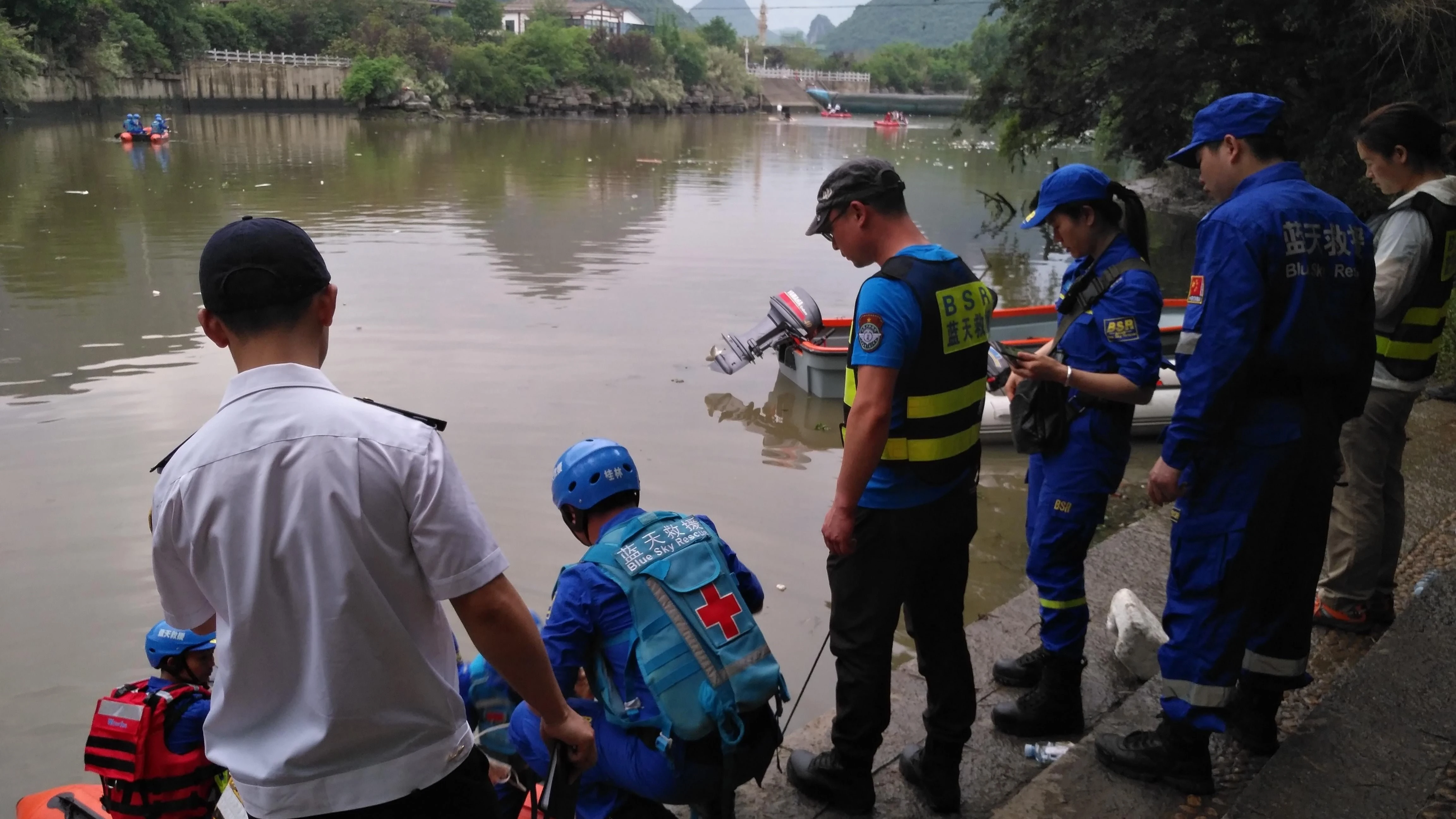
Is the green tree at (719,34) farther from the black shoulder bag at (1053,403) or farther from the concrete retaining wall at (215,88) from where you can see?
the black shoulder bag at (1053,403)

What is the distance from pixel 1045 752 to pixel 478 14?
93.2m

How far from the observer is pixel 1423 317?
12.3 ft

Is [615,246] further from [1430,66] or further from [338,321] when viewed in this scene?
[1430,66]

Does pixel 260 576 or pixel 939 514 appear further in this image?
pixel 939 514

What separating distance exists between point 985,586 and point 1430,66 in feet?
27.8

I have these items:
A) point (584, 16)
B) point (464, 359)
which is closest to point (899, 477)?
point (464, 359)

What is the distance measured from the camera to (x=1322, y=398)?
9.20 ft

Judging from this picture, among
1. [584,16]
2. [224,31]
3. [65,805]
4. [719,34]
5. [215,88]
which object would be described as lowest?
[65,805]

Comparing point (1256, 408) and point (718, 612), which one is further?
point (1256, 408)

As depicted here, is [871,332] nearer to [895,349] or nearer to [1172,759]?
[895,349]

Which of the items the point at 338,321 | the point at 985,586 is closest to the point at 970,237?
the point at 338,321

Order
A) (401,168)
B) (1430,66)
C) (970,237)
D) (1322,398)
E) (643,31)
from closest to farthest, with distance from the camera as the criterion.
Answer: (1322,398)
(1430,66)
(970,237)
(401,168)
(643,31)

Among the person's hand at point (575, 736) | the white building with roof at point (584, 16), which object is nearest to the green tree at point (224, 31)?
the white building with roof at point (584, 16)

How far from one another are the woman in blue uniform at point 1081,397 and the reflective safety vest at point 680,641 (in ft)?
4.32
